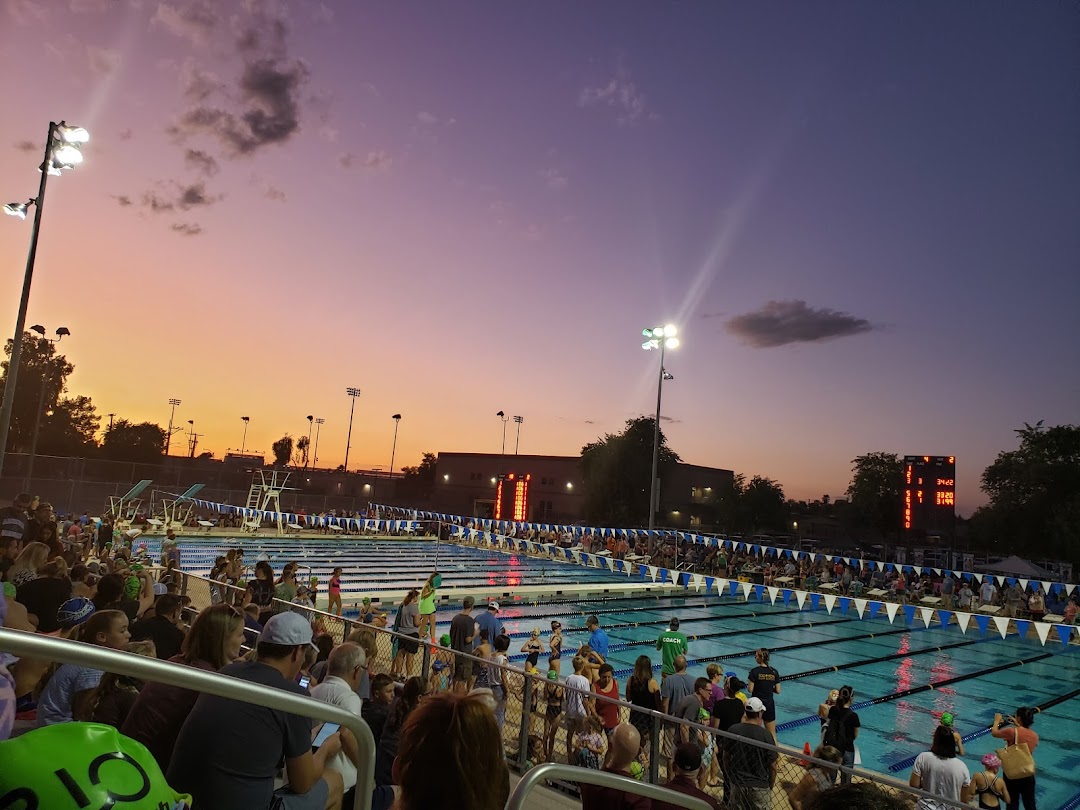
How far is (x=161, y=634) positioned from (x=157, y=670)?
494 cm

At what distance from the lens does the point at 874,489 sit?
6912 cm

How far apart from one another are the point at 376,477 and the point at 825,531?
5306 cm

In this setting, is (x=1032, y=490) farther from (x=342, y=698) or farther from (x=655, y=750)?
(x=342, y=698)

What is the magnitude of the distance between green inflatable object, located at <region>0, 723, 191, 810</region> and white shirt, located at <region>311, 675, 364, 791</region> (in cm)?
254

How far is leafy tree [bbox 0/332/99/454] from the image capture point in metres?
56.4

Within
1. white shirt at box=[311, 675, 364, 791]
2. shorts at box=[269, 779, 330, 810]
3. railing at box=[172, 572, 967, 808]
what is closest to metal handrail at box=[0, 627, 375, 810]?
shorts at box=[269, 779, 330, 810]

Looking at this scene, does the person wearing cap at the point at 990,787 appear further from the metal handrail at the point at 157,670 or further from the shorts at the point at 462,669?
the metal handrail at the point at 157,670

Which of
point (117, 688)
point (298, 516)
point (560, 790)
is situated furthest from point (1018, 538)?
point (117, 688)

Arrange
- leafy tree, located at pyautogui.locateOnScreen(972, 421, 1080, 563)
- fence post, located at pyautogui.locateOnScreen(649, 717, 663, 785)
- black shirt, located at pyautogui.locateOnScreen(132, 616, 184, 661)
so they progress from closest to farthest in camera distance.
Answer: black shirt, located at pyautogui.locateOnScreen(132, 616, 184, 661), fence post, located at pyautogui.locateOnScreen(649, 717, 663, 785), leafy tree, located at pyautogui.locateOnScreen(972, 421, 1080, 563)

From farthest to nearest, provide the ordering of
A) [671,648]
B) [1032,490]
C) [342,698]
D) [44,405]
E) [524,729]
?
[44,405] < [1032,490] < [671,648] < [524,729] < [342,698]

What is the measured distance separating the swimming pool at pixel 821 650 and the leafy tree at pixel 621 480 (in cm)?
2462

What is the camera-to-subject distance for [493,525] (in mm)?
38219

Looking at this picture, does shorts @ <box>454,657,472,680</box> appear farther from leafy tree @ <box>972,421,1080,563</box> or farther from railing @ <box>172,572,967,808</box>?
leafy tree @ <box>972,421,1080,563</box>

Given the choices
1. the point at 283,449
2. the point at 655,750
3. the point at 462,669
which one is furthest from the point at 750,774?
the point at 283,449
